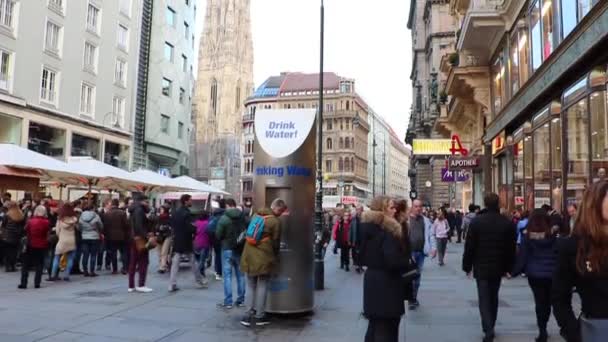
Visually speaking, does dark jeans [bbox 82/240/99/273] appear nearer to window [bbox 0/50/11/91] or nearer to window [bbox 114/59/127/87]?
window [bbox 0/50/11/91]

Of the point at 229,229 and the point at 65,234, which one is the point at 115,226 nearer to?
the point at 65,234

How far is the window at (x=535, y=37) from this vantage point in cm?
1463

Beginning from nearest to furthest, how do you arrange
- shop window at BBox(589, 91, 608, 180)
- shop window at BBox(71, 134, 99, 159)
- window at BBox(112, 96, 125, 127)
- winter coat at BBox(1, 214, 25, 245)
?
shop window at BBox(589, 91, 608, 180)
winter coat at BBox(1, 214, 25, 245)
shop window at BBox(71, 134, 99, 159)
window at BBox(112, 96, 125, 127)

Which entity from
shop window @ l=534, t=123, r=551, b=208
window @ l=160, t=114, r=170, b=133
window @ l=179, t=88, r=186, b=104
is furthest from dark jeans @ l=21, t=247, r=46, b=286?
window @ l=179, t=88, r=186, b=104

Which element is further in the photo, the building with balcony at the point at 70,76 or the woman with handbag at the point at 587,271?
the building with balcony at the point at 70,76

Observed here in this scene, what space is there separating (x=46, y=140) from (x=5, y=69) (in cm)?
478

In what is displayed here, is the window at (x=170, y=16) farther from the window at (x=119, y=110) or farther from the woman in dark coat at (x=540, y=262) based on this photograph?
the woman in dark coat at (x=540, y=262)

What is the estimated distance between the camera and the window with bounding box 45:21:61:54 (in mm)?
30203

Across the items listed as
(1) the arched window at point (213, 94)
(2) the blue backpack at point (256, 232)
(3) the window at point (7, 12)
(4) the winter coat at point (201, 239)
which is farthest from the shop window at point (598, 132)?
(1) the arched window at point (213, 94)

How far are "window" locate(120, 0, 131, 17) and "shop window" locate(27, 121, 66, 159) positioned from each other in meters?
10.7

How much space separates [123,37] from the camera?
123ft

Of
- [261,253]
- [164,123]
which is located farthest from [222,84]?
[261,253]

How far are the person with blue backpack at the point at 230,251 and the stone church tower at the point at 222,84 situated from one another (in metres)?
100.0

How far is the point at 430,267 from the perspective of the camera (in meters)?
16.8
